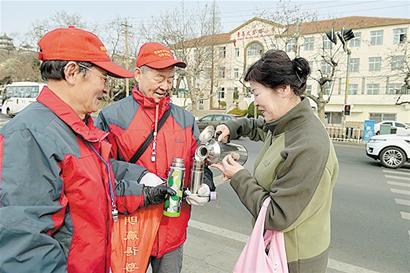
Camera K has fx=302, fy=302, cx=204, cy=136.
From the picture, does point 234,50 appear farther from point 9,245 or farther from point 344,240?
point 9,245

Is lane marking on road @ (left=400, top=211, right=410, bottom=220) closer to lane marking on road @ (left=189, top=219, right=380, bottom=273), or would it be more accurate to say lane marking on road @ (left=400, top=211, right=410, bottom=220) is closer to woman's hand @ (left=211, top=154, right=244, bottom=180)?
lane marking on road @ (left=189, top=219, right=380, bottom=273)

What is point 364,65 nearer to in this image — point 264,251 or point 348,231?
point 348,231

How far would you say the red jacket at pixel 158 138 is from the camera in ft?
5.98

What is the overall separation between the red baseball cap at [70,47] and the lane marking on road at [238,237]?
3020 mm

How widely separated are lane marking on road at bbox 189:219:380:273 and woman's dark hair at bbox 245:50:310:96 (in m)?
2.43

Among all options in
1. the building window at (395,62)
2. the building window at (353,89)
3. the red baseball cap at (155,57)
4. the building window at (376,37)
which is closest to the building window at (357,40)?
the building window at (376,37)

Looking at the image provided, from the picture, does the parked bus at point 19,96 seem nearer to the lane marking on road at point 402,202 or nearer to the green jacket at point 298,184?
the lane marking on road at point 402,202

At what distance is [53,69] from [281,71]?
41.1 inches

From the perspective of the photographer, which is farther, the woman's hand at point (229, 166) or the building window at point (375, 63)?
the building window at point (375, 63)

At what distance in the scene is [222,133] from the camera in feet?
6.94

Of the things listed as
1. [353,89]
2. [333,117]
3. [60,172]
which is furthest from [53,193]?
[353,89]

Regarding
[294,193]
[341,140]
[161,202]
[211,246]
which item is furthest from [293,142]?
[341,140]

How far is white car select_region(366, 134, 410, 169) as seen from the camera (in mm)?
8828

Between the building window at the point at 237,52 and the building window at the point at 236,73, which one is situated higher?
the building window at the point at 237,52
